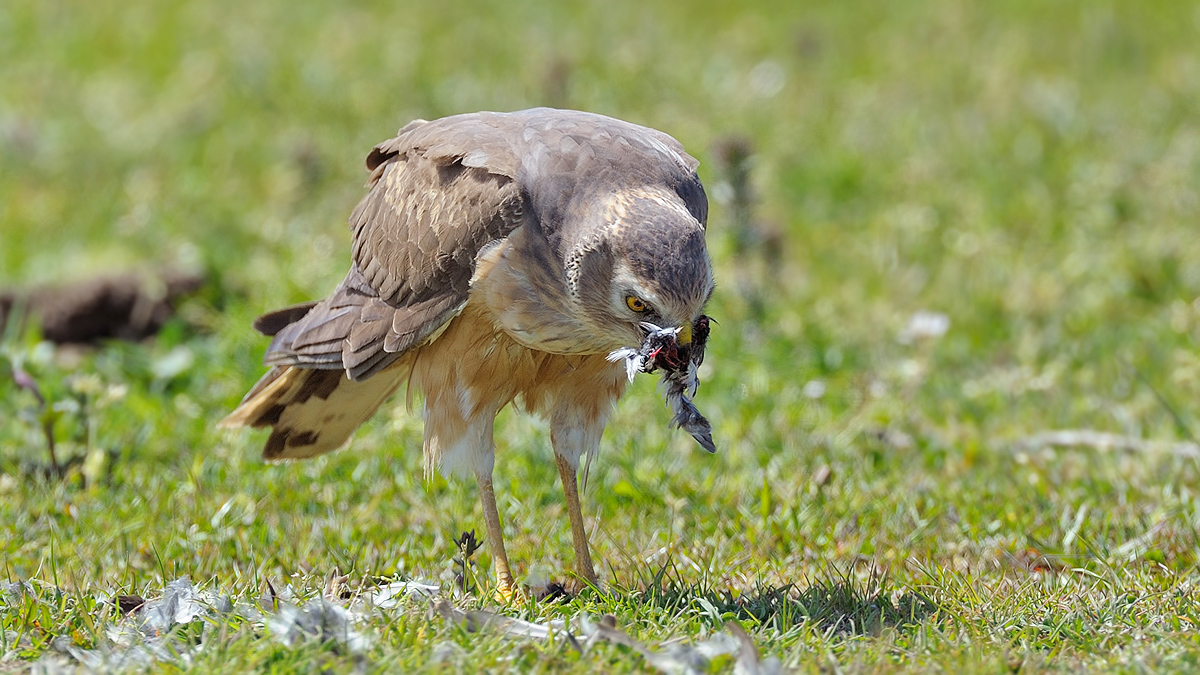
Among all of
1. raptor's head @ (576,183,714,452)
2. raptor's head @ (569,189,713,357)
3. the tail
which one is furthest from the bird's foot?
the tail

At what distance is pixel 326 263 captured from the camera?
7422mm

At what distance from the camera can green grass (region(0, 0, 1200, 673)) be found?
3.95 m

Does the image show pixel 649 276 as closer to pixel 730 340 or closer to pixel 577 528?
pixel 577 528

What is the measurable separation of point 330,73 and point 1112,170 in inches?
224

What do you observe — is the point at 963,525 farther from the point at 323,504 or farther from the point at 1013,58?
the point at 1013,58

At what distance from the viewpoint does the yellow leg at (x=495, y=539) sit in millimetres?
4336

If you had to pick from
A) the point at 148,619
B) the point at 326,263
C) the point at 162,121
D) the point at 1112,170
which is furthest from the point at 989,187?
the point at 148,619

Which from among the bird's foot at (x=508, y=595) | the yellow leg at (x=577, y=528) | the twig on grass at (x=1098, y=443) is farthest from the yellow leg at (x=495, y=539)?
the twig on grass at (x=1098, y=443)

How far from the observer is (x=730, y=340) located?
23.2 ft

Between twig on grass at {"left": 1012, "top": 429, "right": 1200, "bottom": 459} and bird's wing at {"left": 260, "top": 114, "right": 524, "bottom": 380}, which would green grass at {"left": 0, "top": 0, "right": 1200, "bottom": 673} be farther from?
bird's wing at {"left": 260, "top": 114, "right": 524, "bottom": 380}

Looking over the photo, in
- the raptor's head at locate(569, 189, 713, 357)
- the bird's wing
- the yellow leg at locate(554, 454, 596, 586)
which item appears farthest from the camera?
the yellow leg at locate(554, 454, 596, 586)

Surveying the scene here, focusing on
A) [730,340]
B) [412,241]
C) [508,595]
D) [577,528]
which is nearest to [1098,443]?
[730,340]

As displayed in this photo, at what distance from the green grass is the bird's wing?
71 cm

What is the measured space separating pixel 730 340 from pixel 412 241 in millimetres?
2940
